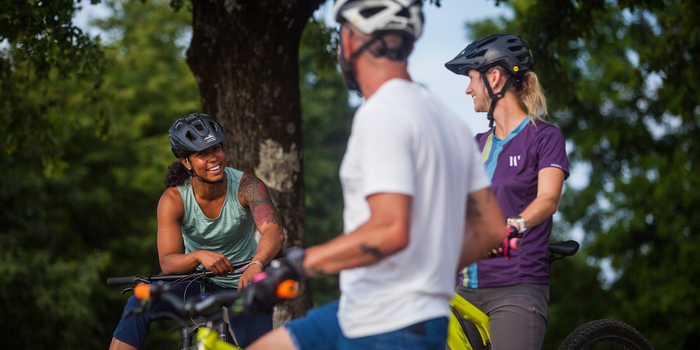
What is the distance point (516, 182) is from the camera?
3342 mm

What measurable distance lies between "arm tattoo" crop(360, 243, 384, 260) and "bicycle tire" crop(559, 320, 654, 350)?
216cm

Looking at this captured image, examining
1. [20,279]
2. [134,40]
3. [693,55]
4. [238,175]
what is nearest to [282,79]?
[238,175]

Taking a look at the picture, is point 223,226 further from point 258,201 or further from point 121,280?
point 121,280

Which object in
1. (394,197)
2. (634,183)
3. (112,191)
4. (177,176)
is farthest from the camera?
(112,191)

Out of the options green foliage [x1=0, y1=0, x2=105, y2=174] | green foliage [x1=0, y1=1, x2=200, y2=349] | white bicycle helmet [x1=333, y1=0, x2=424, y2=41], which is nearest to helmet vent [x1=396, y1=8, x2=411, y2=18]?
white bicycle helmet [x1=333, y1=0, x2=424, y2=41]

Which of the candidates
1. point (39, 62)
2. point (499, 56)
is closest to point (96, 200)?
point (39, 62)

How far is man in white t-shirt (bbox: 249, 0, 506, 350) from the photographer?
5.97 feet

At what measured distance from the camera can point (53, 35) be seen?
6078mm

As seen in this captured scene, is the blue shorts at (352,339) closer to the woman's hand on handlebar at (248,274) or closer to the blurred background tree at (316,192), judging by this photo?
the woman's hand on handlebar at (248,274)

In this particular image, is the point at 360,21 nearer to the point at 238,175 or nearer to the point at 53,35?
the point at 238,175

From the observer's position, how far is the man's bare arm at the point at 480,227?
7.25 feet

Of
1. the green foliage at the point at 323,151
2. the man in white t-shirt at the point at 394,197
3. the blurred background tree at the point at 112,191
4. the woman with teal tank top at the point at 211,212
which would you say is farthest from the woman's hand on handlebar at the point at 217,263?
the green foliage at the point at 323,151

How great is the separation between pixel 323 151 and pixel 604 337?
1906 centimetres

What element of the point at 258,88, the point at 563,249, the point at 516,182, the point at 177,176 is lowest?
the point at 563,249
